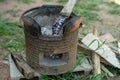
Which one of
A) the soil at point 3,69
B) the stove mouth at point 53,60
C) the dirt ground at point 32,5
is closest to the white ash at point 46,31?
the stove mouth at point 53,60

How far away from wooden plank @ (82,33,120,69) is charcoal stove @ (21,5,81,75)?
62cm

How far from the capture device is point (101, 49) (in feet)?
15.5

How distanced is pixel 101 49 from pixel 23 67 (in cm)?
140

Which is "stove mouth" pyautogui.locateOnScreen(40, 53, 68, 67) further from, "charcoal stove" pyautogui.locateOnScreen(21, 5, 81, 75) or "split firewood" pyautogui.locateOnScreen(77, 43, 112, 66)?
"split firewood" pyautogui.locateOnScreen(77, 43, 112, 66)

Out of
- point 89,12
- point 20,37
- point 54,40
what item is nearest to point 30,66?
point 54,40

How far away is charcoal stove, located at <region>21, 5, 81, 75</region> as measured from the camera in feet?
12.3

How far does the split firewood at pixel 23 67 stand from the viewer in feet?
12.8

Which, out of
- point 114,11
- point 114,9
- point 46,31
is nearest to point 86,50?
point 46,31

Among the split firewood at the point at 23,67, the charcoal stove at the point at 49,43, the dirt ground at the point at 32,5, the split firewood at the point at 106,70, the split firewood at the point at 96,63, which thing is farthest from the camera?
the dirt ground at the point at 32,5

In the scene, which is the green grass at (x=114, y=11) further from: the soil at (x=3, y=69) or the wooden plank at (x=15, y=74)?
the wooden plank at (x=15, y=74)

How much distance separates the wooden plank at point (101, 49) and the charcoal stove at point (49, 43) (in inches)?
24.3

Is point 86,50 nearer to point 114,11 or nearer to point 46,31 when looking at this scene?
point 46,31

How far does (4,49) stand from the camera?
5234 millimetres

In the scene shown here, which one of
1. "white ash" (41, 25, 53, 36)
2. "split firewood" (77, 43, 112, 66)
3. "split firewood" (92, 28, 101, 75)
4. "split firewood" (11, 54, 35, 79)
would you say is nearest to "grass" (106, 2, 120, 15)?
"split firewood" (77, 43, 112, 66)
